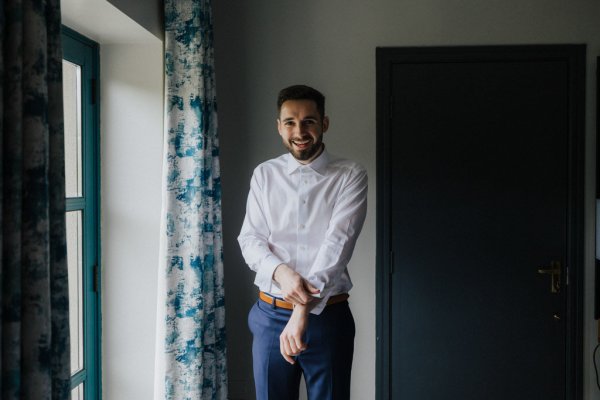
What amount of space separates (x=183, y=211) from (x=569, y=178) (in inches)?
73.9

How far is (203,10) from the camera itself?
218 centimetres

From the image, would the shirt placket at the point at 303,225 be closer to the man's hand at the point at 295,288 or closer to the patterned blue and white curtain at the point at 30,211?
the man's hand at the point at 295,288

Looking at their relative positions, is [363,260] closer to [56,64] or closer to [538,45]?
[538,45]

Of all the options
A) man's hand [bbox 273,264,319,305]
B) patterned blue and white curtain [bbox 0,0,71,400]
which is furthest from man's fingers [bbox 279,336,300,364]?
patterned blue and white curtain [bbox 0,0,71,400]

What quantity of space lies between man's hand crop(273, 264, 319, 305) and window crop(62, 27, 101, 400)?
91 centimetres

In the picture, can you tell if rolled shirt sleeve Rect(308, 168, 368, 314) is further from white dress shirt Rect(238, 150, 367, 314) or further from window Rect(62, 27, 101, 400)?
window Rect(62, 27, 101, 400)

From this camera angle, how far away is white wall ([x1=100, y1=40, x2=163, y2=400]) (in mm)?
2180

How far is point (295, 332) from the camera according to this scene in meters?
1.62

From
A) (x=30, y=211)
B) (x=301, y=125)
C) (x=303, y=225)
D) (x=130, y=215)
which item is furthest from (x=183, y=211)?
(x=30, y=211)

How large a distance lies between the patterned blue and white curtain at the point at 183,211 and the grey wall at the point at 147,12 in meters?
0.04

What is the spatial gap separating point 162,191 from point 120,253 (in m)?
0.35

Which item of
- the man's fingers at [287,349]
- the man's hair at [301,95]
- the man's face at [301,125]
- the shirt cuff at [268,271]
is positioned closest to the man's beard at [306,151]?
the man's face at [301,125]

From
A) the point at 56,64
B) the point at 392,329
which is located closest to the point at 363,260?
the point at 392,329

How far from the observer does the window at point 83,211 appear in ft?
6.68
